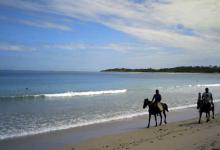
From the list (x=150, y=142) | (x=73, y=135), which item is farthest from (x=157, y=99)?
(x=150, y=142)

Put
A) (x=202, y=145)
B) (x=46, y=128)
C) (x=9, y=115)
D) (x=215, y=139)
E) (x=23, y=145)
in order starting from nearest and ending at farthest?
(x=202, y=145) → (x=215, y=139) → (x=23, y=145) → (x=46, y=128) → (x=9, y=115)

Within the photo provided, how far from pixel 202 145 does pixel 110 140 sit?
14.0 feet

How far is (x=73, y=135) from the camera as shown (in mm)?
15367

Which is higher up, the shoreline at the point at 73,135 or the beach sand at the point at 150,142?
the beach sand at the point at 150,142

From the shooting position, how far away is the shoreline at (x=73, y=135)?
43.7ft

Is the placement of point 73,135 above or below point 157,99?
below

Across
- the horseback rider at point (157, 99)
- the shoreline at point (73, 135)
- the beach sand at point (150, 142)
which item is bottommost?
the shoreline at point (73, 135)

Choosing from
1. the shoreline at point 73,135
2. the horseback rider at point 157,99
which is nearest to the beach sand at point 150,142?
the shoreline at point 73,135

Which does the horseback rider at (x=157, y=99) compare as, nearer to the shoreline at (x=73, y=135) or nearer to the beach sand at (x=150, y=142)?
the shoreline at (x=73, y=135)

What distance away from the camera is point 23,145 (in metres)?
13.2

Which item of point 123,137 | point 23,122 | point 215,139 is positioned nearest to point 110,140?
point 123,137

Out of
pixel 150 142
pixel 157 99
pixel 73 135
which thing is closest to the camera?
pixel 150 142

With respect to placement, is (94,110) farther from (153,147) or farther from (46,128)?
(153,147)

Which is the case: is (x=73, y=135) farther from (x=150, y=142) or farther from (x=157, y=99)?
(x=157, y=99)
